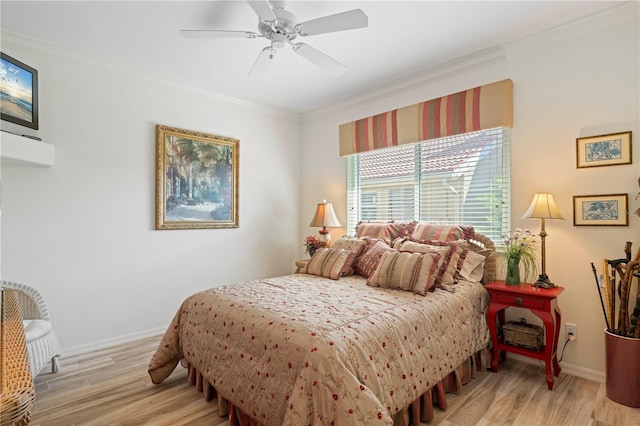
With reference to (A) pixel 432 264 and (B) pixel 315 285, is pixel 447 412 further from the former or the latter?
(B) pixel 315 285

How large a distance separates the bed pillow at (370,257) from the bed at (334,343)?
0.70ft

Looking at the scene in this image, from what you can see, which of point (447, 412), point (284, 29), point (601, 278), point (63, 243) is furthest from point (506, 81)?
point (63, 243)

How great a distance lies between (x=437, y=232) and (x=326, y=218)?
1.47m

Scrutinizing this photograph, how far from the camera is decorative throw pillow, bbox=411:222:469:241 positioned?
9.65 feet

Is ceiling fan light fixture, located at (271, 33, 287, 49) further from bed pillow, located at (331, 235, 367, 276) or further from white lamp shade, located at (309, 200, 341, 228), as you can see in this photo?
white lamp shade, located at (309, 200, 341, 228)

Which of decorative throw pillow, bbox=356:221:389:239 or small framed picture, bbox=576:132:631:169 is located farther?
decorative throw pillow, bbox=356:221:389:239

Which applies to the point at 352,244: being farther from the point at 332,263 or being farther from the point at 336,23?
the point at 336,23

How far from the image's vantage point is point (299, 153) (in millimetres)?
4938

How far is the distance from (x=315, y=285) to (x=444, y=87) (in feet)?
7.74

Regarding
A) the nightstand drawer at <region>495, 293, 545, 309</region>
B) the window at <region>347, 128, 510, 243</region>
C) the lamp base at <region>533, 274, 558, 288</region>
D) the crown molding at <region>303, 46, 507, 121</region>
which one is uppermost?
the crown molding at <region>303, 46, 507, 121</region>

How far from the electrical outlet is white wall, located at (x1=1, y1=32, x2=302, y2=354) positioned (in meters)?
3.35

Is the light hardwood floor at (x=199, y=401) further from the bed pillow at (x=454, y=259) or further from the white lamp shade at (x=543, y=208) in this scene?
the white lamp shade at (x=543, y=208)

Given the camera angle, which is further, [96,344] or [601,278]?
[96,344]

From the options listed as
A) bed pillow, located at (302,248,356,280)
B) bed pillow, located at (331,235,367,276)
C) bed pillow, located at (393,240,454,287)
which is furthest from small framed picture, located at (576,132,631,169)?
bed pillow, located at (302,248,356,280)
